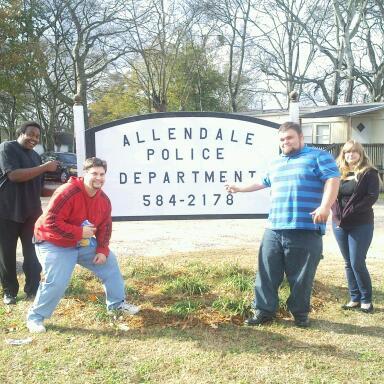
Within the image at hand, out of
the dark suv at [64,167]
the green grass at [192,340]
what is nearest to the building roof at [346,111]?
the dark suv at [64,167]

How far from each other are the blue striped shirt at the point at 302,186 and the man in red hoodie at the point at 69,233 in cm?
141

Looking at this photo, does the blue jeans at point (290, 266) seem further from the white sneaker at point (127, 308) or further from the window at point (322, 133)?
the window at point (322, 133)

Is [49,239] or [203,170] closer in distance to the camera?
[49,239]

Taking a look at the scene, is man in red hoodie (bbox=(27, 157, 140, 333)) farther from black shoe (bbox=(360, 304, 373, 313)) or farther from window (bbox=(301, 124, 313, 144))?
window (bbox=(301, 124, 313, 144))

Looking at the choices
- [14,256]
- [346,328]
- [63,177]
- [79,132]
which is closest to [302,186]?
[346,328]

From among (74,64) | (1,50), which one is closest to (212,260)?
(1,50)

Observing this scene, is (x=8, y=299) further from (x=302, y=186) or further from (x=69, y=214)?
(x=302, y=186)

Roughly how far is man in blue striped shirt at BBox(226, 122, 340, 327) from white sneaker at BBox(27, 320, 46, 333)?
1.81m

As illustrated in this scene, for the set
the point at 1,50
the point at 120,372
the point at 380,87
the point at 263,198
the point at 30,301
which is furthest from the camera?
the point at 380,87

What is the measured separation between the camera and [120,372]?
3250mm

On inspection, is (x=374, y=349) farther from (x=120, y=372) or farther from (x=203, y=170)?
(x=203, y=170)

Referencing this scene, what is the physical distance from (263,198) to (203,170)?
0.70 m

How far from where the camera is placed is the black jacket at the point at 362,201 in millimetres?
4094

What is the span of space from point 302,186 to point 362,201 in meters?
0.74
